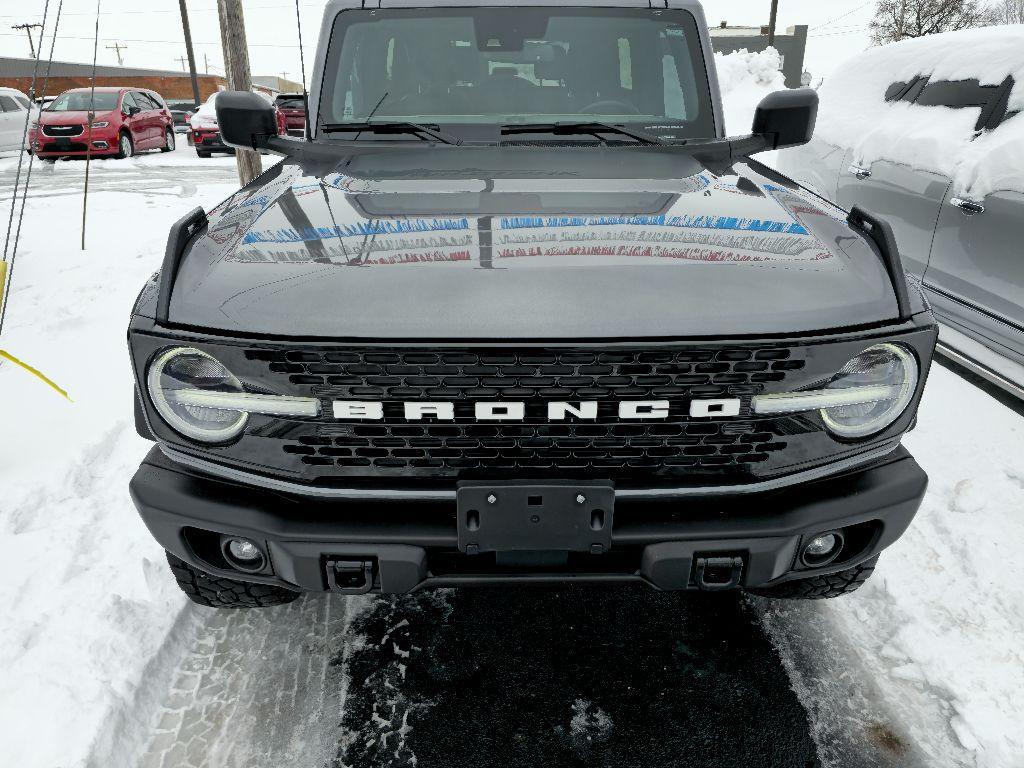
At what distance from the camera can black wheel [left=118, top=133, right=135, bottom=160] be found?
16623 mm

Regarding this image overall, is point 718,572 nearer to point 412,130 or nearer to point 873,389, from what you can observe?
point 873,389

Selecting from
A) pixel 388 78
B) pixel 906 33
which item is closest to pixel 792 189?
pixel 388 78

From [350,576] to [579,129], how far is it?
1.74 meters

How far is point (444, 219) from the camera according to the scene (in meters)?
1.99

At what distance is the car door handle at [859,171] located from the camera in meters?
5.23

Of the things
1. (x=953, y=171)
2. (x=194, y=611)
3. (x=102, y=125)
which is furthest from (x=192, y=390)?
(x=102, y=125)

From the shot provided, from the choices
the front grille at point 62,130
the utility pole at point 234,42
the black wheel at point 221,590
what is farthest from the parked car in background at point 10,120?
the black wheel at point 221,590

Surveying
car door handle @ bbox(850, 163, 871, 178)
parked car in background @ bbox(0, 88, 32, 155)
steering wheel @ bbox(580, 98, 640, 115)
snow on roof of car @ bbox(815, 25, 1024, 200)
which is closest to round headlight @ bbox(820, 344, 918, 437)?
steering wheel @ bbox(580, 98, 640, 115)

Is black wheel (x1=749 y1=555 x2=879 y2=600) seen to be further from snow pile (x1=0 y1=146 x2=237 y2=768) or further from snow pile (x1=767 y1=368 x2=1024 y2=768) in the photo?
snow pile (x1=0 y1=146 x2=237 y2=768)

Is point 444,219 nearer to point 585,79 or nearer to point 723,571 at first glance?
point 723,571

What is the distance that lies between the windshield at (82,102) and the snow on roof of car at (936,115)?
15.8 metres

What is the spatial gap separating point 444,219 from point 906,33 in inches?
1516

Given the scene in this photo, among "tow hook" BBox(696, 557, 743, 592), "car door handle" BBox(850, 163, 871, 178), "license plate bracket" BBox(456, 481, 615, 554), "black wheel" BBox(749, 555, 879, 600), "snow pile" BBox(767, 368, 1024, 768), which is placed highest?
"car door handle" BBox(850, 163, 871, 178)

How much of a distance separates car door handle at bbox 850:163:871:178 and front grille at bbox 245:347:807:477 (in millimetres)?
4075
